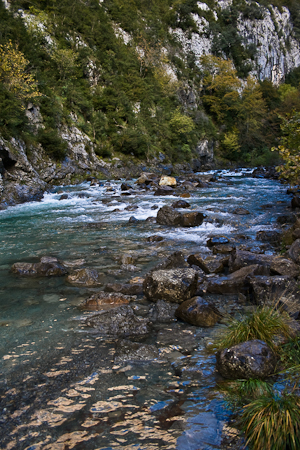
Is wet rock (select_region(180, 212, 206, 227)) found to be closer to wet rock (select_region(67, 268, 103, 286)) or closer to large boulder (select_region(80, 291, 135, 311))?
wet rock (select_region(67, 268, 103, 286))

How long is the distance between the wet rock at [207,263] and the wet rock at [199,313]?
6.96ft

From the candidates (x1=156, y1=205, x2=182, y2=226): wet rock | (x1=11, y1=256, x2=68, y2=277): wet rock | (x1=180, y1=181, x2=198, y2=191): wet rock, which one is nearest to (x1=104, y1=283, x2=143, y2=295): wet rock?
(x1=11, y1=256, x2=68, y2=277): wet rock

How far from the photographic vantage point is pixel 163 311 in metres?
5.03

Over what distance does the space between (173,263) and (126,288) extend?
63.9 inches

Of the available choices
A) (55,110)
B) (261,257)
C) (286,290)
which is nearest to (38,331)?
(286,290)

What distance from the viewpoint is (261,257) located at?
6.77 meters

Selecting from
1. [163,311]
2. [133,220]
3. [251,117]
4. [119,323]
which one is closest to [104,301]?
[119,323]

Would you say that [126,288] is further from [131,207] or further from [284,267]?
[131,207]

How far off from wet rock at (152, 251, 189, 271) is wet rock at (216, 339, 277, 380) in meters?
3.58

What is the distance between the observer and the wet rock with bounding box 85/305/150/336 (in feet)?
14.7

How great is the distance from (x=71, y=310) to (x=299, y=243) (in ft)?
17.3

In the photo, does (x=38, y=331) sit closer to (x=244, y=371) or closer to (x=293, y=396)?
(x=244, y=371)

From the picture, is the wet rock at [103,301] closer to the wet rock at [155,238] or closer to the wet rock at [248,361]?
the wet rock at [248,361]

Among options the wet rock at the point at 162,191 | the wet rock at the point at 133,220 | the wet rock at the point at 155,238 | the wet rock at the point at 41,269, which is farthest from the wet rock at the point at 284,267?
the wet rock at the point at 162,191
